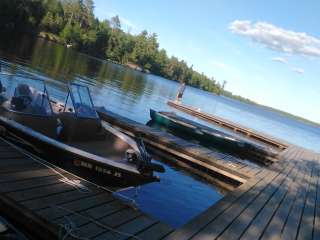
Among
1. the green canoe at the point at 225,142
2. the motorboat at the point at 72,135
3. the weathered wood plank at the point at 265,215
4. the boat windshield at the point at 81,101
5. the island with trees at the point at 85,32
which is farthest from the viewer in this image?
the island with trees at the point at 85,32

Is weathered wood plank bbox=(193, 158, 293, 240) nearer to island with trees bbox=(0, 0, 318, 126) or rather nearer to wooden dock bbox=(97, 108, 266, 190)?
wooden dock bbox=(97, 108, 266, 190)

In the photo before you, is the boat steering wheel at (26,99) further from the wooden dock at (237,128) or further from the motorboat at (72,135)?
the wooden dock at (237,128)

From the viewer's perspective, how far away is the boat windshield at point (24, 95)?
30.6 feet

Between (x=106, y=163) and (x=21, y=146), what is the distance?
7.71ft

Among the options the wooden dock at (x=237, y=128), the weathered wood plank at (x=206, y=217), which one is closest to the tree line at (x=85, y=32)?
the wooden dock at (x=237, y=128)

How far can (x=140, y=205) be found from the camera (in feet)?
33.7

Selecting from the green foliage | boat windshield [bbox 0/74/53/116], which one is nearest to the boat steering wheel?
boat windshield [bbox 0/74/53/116]

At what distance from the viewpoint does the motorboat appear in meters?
8.29

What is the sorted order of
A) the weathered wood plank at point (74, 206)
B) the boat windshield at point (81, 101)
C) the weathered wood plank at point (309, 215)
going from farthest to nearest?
1. the boat windshield at point (81, 101)
2. the weathered wood plank at point (309, 215)
3. the weathered wood plank at point (74, 206)

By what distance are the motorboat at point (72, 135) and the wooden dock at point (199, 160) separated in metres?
5.58

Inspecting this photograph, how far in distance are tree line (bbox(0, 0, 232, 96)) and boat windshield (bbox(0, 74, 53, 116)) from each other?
182ft

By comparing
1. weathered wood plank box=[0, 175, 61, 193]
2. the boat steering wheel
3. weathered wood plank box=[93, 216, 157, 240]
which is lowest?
weathered wood plank box=[0, 175, 61, 193]

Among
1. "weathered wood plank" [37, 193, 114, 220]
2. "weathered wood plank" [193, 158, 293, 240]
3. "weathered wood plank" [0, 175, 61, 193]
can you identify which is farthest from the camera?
"weathered wood plank" [193, 158, 293, 240]

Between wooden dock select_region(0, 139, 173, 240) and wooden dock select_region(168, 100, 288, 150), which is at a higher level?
wooden dock select_region(168, 100, 288, 150)
